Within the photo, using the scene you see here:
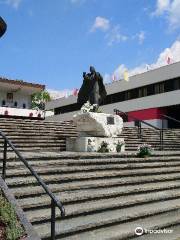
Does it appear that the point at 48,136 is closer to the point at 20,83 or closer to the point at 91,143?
the point at 91,143

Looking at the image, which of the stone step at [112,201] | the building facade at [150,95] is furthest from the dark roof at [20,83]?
the stone step at [112,201]

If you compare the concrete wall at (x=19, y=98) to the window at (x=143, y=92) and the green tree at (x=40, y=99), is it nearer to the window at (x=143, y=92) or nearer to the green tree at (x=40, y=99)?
the window at (x=143, y=92)

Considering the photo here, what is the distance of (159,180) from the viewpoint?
10695 mm

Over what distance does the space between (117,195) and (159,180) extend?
214 cm

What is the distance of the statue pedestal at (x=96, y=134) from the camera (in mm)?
13367

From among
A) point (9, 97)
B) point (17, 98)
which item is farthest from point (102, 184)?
point (17, 98)

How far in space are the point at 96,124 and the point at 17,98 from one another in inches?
1309

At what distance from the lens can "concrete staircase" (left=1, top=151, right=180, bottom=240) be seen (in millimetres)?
7305

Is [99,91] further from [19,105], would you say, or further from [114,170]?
[19,105]

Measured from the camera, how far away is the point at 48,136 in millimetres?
15242

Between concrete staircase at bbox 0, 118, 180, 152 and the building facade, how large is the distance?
16.9 metres

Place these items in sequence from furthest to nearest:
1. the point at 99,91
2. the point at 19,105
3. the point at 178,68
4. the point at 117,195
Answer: the point at 19,105
the point at 178,68
the point at 99,91
the point at 117,195

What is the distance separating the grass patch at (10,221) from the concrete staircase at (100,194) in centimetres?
55

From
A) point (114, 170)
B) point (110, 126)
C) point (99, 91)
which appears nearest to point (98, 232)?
point (114, 170)
